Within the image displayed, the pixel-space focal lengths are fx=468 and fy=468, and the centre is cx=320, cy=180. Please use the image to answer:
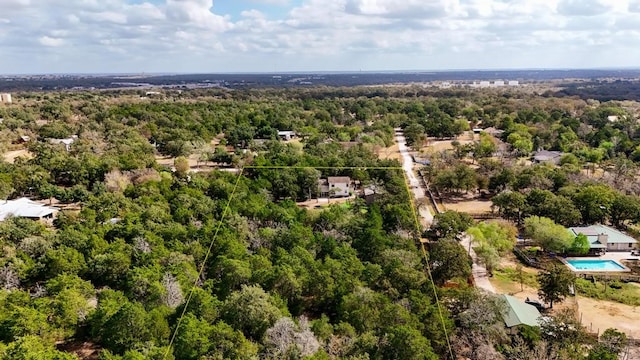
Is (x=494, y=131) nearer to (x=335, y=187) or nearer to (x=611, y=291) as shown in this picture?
(x=335, y=187)

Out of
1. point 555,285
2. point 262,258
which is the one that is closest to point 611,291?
point 555,285

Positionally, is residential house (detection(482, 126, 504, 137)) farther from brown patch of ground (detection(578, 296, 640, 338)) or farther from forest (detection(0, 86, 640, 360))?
brown patch of ground (detection(578, 296, 640, 338))

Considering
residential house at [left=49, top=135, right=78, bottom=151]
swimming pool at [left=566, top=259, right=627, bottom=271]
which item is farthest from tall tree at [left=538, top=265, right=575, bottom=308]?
residential house at [left=49, top=135, right=78, bottom=151]

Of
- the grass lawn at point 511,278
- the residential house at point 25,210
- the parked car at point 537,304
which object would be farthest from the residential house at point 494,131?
the residential house at point 25,210

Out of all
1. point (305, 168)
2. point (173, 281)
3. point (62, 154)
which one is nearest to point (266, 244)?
point (173, 281)

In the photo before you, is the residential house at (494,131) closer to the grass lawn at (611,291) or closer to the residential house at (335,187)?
the residential house at (335,187)

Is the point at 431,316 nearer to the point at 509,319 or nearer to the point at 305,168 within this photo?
the point at 509,319
